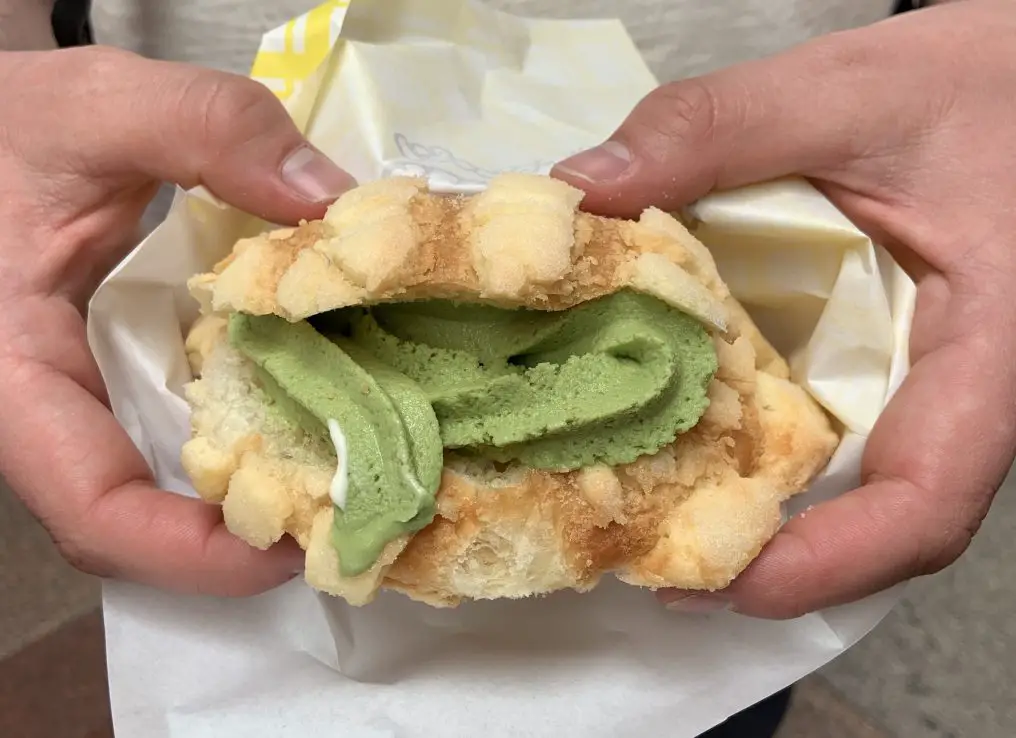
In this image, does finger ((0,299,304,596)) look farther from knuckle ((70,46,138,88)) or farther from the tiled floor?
the tiled floor

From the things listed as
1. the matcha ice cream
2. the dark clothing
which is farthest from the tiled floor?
the matcha ice cream

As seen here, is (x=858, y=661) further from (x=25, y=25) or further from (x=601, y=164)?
(x=25, y=25)

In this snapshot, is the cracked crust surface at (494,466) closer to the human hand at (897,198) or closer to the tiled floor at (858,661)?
the human hand at (897,198)

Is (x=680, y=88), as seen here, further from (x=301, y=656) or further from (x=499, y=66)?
(x=301, y=656)

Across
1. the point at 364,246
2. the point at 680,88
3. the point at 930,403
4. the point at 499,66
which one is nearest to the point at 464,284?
the point at 364,246

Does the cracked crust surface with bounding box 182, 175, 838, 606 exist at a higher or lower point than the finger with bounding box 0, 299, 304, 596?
higher

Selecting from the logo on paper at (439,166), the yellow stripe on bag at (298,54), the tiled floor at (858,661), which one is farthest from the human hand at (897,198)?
the tiled floor at (858,661)

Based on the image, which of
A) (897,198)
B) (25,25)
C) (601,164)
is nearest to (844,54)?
(897,198)
